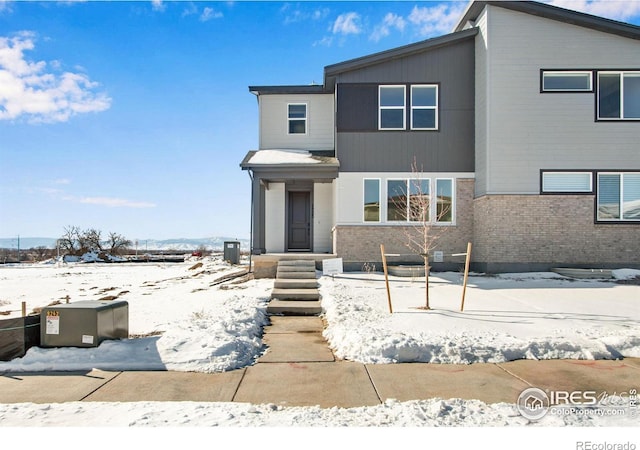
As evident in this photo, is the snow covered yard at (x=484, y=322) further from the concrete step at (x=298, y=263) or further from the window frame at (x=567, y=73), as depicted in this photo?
the window frame at (x=567, y=73)

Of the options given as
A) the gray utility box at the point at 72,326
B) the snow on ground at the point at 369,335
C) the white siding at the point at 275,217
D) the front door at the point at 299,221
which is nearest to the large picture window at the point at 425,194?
the snow on ground at the point at 369,335

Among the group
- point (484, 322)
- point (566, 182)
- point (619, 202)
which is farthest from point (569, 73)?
point (484, 322)

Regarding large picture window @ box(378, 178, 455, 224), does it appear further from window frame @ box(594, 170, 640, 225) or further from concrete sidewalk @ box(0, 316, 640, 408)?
concrete sidewalk @ box(0, 316, 640, 408)

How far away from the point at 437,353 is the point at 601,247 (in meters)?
10.4

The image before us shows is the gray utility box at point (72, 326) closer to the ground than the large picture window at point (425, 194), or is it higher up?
closer to the ground

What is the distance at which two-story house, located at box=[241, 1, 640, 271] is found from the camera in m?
14.0

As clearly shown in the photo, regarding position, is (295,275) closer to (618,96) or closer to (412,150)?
(412,150)

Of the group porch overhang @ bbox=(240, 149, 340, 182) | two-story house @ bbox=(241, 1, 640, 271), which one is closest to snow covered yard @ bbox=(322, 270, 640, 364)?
Answer: two-story house @ bbox=(241, 1, 640, 271)

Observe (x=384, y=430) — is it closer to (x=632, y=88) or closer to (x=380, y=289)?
(x=380, y=289)

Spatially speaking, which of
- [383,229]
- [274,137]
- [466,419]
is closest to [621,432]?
[466,419]

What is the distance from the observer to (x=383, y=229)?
1482 centimetres

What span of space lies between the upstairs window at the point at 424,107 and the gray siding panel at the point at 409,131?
0.17 m

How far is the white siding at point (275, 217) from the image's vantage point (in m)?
17.1

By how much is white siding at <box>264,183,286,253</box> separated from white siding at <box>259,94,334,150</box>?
173 cm
